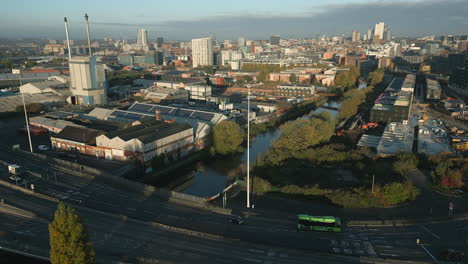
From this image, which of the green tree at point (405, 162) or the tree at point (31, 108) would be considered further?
the tree at point (31, 108)

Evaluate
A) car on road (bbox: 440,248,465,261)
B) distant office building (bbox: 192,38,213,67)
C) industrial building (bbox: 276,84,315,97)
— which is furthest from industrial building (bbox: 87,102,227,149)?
distant office building (bbox: 192,38,213,67)

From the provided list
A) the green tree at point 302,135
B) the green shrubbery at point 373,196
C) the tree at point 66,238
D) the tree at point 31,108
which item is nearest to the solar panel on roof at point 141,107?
the tree at point 31,108

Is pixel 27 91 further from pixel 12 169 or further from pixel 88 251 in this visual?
pixel 88 251

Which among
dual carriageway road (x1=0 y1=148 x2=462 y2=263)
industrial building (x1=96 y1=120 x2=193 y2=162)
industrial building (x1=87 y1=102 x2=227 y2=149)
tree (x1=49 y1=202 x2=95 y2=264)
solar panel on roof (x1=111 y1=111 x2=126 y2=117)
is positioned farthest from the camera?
solar panel on roof (x1=111 y1=111 x2=126 y2=117)

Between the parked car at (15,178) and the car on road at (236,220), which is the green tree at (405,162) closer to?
the car on road at (236,220)

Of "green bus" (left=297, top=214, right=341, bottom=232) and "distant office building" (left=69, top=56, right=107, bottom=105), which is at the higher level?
"distant office building" (left=69, top=56, right=107, bottom=105)

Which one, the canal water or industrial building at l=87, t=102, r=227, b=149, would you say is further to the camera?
industrial building at l=87, t=102, r=227, b=149

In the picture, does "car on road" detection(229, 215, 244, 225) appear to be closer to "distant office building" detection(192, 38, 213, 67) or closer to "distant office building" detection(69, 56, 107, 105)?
"distant office building" detection(69, 56, 107, 105)
